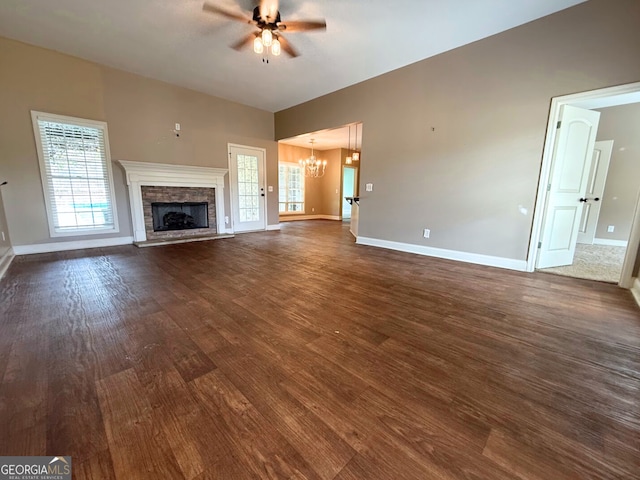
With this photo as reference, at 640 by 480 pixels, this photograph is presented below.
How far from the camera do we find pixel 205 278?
2926mm

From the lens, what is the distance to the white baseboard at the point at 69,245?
12.5 ft

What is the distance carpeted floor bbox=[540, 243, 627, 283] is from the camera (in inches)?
126

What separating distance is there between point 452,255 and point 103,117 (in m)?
6.20

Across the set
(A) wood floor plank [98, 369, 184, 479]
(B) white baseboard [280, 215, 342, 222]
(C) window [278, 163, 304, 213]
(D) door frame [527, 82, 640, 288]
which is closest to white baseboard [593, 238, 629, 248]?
(D) door frame [527, 82, 640, 288]

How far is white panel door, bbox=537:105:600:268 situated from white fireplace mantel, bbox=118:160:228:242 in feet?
18.7

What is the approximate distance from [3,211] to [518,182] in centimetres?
708

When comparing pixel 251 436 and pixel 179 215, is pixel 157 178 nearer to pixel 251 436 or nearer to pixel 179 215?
pixel 179 215

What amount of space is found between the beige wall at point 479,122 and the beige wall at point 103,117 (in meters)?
2.98

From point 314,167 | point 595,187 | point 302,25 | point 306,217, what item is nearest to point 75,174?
point 302,25

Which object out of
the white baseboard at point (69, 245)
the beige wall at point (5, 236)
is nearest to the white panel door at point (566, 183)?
the white baseboard at point (69, 245)

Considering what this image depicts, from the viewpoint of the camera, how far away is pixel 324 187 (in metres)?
10.2

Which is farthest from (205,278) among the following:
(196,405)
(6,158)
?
(6,158)

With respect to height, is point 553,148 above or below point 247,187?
above

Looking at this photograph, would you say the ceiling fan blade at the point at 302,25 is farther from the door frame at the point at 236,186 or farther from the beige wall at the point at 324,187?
the beige wall at the point at 324,187
